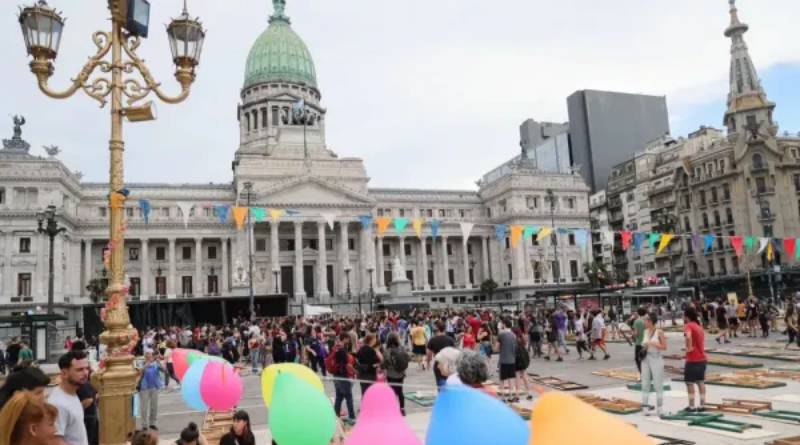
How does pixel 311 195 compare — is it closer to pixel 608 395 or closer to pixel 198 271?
pixel 198 271

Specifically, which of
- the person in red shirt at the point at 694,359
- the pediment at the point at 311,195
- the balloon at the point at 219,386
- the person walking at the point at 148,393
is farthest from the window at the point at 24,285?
the person in red shirt at the point at 694,359

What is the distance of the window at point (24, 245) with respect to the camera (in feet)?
187

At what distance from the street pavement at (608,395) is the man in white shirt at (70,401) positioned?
3.32m

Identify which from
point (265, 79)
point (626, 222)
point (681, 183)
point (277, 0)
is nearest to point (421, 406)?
point (681, 183)

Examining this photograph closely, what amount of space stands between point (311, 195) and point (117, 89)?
185 ft

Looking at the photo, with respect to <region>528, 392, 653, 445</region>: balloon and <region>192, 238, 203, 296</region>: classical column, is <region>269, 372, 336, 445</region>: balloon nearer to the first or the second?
<region>528, 392, 653, 445</region>: balloon

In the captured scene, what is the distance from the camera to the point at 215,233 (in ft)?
219

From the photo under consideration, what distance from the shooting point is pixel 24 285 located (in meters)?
56.4

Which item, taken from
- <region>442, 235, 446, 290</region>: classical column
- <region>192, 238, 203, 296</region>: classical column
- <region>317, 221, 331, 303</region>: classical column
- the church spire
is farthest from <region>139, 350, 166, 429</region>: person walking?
the church spire

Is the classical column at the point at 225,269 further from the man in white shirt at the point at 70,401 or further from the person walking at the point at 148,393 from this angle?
the man in white shirt at the point at 70,401

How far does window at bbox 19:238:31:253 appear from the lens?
56875 mm

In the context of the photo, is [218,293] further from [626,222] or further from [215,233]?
[626,222]

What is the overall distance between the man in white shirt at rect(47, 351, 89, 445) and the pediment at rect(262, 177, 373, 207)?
58.6 meters

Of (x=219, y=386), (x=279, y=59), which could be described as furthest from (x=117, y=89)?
(x=279, y=59)
